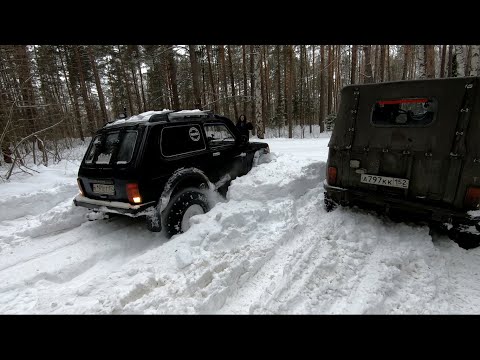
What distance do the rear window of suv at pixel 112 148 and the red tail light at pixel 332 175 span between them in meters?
3.23

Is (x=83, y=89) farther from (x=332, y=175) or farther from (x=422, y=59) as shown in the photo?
(x=332, y=175)

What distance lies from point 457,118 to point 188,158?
13.0 feet

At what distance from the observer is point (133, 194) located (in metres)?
3.93

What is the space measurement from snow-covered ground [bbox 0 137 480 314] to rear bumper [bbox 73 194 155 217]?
55 cm

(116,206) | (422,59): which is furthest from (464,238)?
(422,59)

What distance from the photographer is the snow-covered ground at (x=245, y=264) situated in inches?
107

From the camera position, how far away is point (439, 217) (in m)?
3.43

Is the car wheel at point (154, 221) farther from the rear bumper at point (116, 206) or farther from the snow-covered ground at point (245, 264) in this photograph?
the snow-covered ground at point (245, 264)

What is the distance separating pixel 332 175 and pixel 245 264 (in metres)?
2.20
